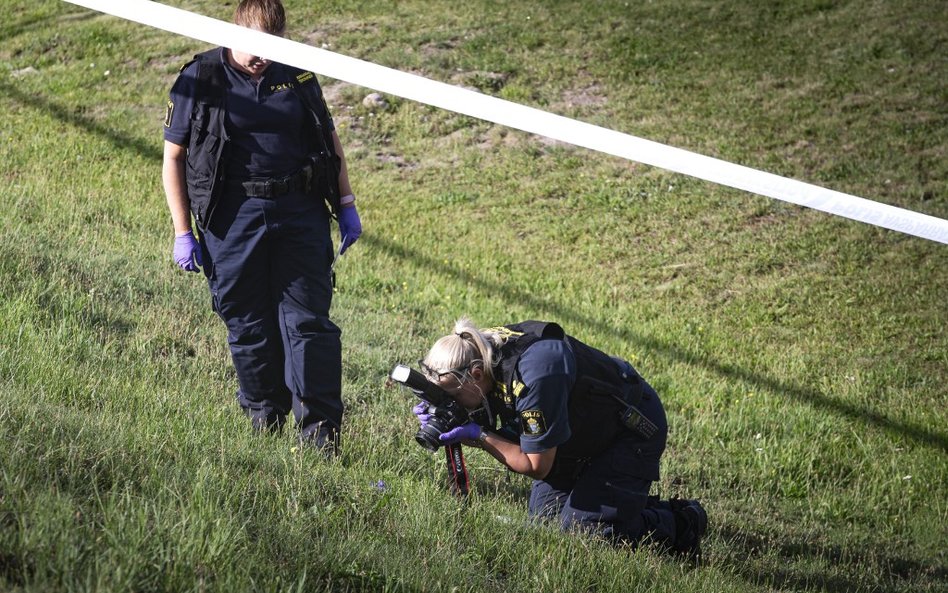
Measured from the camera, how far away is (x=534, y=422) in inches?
152

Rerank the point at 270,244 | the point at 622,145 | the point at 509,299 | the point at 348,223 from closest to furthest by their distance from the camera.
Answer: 1. the point at 622,145
2. the point at 270,244
3. the point at 348,223
4. the point at 509,299

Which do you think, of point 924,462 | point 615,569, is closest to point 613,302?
point 924,462

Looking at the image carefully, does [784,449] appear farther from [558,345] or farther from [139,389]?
[139,389]

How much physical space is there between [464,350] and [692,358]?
4.20 m

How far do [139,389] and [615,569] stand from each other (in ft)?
7.48

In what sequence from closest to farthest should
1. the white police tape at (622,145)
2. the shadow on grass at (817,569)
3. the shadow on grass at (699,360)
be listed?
the white police tape at (622,145) < the shadow on grass at (817,569) < the shadow on grass at (699,360)

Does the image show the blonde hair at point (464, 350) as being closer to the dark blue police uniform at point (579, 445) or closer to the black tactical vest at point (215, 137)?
the dark blue police uniform at point (579, 445)

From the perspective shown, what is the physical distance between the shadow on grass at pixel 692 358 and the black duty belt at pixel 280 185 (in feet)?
13.5

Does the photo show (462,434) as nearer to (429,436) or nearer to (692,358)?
(429,436)

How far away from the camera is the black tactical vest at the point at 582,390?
3.98 meters

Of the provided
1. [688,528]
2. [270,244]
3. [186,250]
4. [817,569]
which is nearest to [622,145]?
[270,244]

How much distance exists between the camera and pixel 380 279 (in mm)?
8586

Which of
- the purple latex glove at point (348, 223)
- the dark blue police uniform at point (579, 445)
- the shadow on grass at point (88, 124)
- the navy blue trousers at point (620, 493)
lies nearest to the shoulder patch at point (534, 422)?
the dark blue police uniform at point (579, 445)

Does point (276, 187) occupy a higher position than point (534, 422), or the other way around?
point (276, 187)
